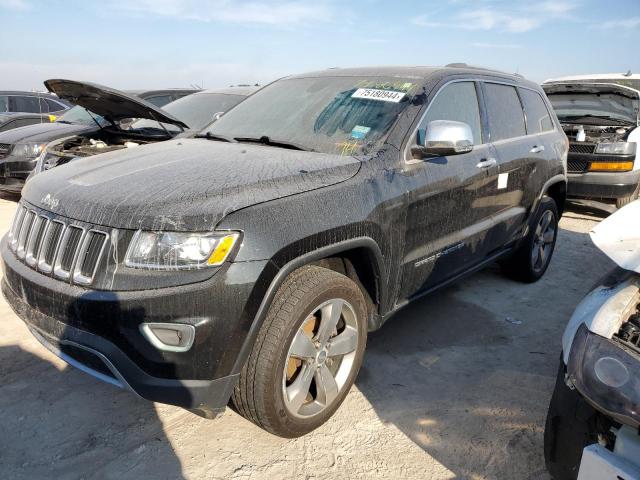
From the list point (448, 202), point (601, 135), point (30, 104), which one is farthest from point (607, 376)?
point (30, 104)

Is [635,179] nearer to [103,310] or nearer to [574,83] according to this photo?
[574,83]

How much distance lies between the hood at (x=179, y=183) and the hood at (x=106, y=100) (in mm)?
1849

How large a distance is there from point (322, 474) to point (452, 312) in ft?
6.86

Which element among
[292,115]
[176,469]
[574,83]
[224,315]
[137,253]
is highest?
[574,83]

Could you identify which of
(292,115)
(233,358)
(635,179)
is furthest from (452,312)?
(635,179)

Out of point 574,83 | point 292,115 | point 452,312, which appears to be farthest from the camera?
point 574,83

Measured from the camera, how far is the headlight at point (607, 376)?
1.59 metres

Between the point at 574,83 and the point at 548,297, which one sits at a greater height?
the point at 574,83

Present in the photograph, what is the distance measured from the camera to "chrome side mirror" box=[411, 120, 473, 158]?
2826 mm

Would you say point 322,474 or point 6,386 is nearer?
point 322,474

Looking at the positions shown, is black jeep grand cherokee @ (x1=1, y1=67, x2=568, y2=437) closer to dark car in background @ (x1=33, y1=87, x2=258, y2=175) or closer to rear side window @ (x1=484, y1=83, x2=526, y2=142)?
rear side window @ (x1=484, y1=83, x2=526, y2=142)

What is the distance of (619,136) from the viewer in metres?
7.14

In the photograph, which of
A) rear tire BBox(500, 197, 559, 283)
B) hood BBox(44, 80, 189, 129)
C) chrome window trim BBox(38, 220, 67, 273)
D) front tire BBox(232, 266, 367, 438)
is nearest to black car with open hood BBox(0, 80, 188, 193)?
hood BBox(44, 80, 189, 129)

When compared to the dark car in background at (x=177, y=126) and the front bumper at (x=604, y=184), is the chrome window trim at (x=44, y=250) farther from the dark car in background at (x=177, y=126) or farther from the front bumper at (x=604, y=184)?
the front bumper at (x=604, y=184)
